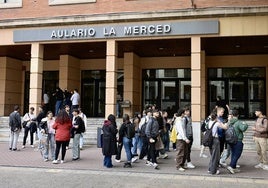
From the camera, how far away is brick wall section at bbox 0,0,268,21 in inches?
634

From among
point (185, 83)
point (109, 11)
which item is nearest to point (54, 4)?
point (109, 11)

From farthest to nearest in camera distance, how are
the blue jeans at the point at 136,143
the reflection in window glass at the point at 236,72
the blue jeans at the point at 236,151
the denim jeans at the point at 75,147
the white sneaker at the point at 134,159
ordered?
the reflection in window glass at the point at 236,72, the blue jeans at the point at 136,143, the denim jeans at the point at 75,147, the white sneaker at the point at 134,159, the blue jeans at the point at 236,151

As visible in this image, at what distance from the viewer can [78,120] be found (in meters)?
12.4

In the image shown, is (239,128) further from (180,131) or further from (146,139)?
(146,139)

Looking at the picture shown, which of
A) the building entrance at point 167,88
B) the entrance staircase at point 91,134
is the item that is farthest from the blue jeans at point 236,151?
the building entrance at point 167,88

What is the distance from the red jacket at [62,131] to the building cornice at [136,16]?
7263 millimetres

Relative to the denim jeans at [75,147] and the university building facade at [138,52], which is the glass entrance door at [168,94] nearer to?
the university building facade at [138,52]

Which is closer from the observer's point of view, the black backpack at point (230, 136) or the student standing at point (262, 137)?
the black backpack at point (230, 136)

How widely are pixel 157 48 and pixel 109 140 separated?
33.5ft

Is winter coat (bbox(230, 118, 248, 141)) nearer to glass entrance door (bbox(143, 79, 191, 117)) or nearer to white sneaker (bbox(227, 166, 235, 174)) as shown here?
white sneaker (bbox(227, 166, 235, 174))

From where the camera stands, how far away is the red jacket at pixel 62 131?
11406 mm

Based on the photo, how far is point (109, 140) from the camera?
35.3 feet

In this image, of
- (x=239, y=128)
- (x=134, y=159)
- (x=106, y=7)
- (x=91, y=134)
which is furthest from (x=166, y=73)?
(x=239, y=128)

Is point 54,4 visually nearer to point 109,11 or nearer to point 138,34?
point 109,11
